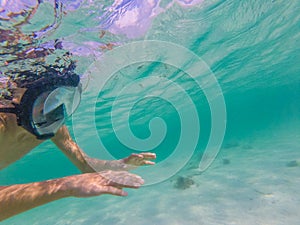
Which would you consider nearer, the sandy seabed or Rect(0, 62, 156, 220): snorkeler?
Rect(0, 62, 156, 220): snorkeler

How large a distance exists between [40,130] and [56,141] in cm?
180

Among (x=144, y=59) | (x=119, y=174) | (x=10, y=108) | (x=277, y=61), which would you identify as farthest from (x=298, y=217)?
(x=277, y=61)

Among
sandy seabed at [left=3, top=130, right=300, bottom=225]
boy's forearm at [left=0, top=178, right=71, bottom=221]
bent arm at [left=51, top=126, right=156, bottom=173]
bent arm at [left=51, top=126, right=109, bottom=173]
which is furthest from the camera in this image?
sandy seabed at [left=3, top=130, right=300, bottom=225]

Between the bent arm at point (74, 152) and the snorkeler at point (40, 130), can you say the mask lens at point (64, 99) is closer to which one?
the snorkeler at point (40, 130)

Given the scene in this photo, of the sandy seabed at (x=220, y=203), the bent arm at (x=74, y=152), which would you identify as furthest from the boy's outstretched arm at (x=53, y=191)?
the sandy seabed at (x=220, y=203)

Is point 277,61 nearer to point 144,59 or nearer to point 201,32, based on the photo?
point 201,32

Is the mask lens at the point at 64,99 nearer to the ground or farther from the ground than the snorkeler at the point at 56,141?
farther from the ground

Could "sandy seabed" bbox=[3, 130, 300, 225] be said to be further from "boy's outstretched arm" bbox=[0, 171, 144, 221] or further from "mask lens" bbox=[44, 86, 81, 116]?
"boy's outstretched arm" bbox=[0, 171, 144, 221]

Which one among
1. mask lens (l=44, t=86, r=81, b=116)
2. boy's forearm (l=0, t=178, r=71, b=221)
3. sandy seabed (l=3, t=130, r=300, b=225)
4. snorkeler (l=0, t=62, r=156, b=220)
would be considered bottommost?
sandy seabed (l=3, t=130, r=300, b=225)

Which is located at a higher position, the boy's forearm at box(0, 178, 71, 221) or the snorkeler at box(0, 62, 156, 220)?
the snorkeler at box(0, 62, 156, 220)

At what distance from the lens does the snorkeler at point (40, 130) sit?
99.7 inches

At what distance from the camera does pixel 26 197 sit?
8.18 feet

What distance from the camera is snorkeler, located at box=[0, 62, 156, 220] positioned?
2.52 meters

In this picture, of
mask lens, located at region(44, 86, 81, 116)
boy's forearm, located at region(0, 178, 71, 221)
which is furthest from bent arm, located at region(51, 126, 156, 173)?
boy's forearm, located at region(0, 178, 71, 221)
